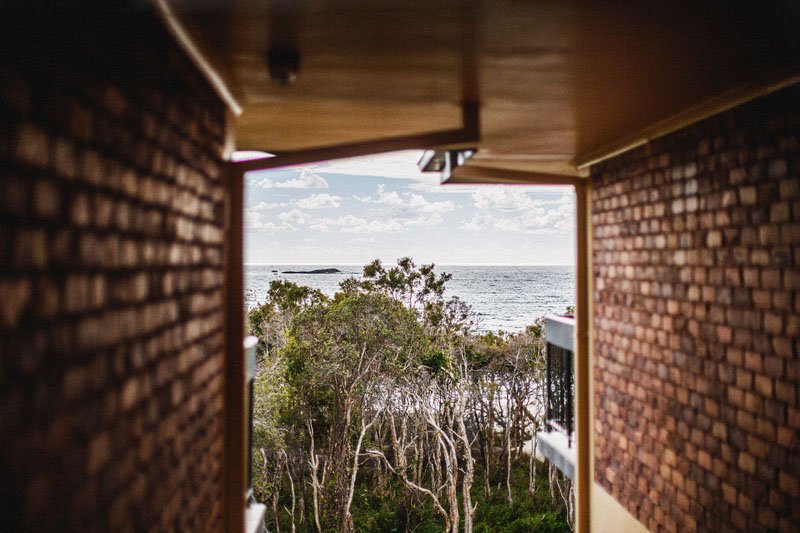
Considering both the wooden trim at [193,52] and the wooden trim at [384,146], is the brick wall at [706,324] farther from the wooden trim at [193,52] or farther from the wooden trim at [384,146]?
the wooden trim at [193,52]

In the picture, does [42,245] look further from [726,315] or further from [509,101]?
[726,315]

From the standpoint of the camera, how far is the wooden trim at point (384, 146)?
10.6ft

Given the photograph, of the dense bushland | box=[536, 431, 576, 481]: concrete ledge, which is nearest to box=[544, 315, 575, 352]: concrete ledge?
box=[536, 431, 576, 481]: concrete ledge

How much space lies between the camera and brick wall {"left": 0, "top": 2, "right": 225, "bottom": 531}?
106 cm

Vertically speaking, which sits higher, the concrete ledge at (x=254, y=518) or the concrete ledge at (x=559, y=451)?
the concrete ledge at (x=254, y=518)

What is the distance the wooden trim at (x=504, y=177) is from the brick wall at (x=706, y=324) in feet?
1.39

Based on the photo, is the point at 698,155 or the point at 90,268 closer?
the point at 90,268

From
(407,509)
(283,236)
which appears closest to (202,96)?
(407,509)

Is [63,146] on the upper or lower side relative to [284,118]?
lower

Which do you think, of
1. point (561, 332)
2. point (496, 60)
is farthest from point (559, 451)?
point (496, 60)

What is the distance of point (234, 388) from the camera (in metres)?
3.05

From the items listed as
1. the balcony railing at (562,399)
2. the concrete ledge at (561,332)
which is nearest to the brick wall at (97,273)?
the concrete ledge at (561,332)

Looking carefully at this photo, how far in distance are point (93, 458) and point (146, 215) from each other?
723 mm

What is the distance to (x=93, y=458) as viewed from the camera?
53.1 inches
